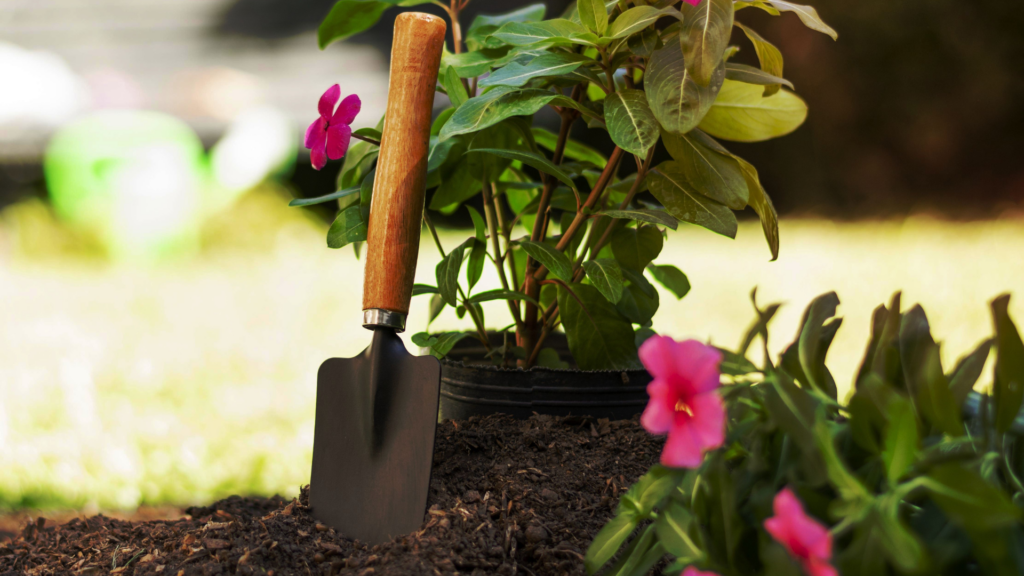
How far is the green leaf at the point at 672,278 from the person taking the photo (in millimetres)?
1174

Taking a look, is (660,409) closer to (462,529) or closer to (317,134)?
(462,529)

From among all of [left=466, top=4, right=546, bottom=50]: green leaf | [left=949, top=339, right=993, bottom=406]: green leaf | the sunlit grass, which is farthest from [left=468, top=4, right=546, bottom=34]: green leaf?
the sunlit grass

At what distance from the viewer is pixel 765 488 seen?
1.82 ft

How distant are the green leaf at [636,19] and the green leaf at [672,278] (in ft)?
1.47

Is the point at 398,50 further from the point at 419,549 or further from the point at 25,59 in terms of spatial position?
the point at 25,59

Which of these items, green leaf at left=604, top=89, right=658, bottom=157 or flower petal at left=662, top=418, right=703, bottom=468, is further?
green leaf at left=604, top=89, right=658, bottom=157

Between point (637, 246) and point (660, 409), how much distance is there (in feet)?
1.78

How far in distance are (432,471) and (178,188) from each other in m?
3.71

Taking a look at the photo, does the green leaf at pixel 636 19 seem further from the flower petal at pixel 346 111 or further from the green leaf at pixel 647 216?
the flower petal at pixel 346 111

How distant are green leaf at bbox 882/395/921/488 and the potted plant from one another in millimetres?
298

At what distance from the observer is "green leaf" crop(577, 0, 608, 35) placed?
857mm

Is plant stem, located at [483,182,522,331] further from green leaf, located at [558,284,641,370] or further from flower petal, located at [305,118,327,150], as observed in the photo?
flower petal, located at [305,118,327,150]

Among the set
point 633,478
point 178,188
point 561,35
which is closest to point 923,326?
point 633,478

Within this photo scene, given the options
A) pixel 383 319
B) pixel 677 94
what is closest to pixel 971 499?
pixel 677 94
